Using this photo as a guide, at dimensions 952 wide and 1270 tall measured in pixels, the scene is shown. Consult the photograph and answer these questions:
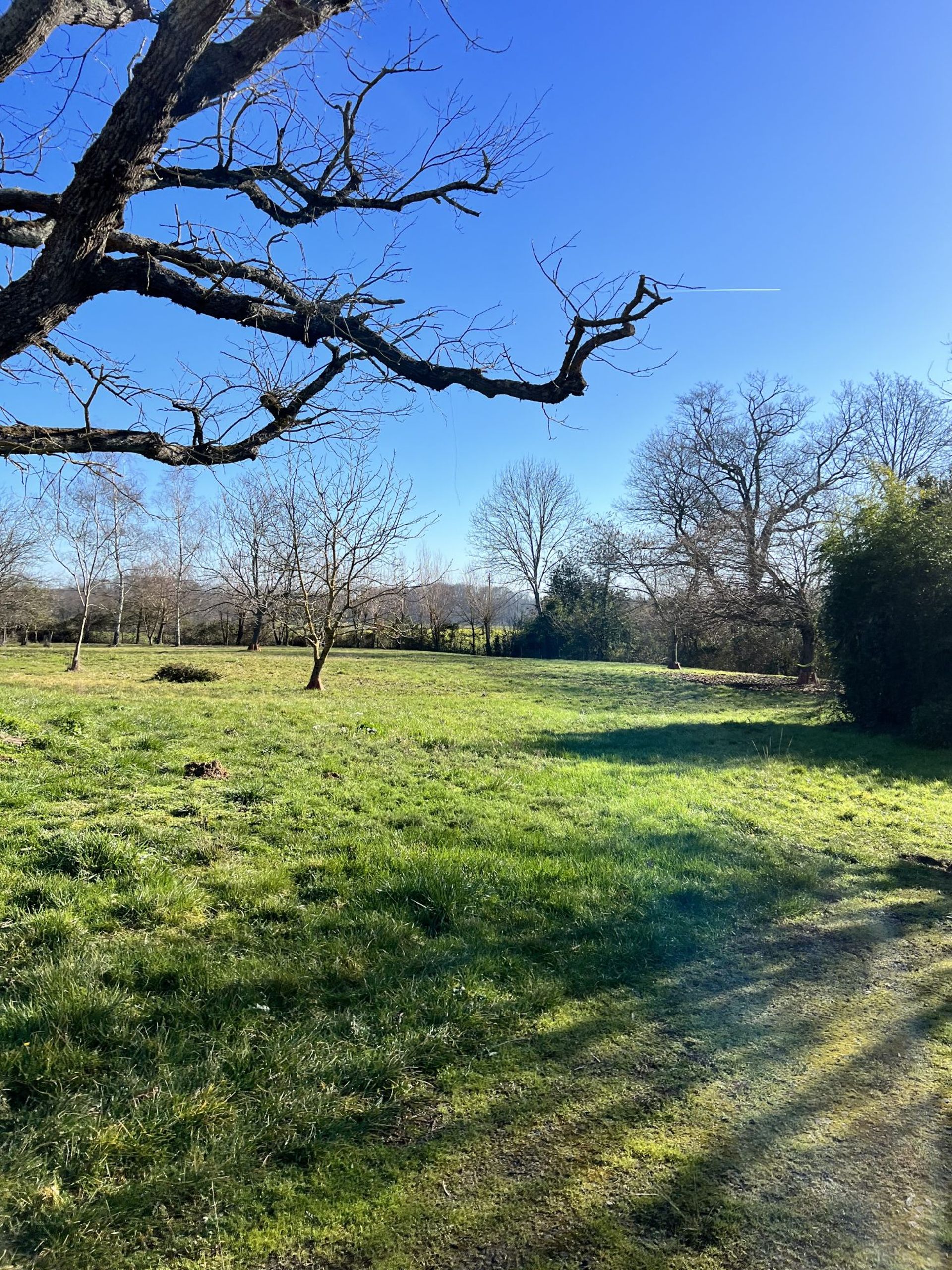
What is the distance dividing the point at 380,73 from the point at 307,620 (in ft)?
41.9

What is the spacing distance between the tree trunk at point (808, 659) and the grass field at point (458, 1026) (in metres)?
15.1

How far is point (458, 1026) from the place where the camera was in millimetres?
2811

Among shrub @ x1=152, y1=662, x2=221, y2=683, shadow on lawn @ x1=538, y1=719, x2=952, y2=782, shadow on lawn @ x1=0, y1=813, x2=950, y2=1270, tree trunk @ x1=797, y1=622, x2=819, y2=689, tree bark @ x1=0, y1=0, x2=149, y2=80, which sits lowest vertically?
shadow on lawn @ x1=0, y1=813, x2=950, y2=1270

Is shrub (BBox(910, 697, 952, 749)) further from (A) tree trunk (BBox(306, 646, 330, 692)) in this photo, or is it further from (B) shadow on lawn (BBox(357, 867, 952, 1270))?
(A) tree trunk (BBox(306, 646, 330, 692))

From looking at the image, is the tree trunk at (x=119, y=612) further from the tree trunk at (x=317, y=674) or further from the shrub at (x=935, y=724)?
the shrub at (x=935, y=724)

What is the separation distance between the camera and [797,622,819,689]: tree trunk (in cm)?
2077

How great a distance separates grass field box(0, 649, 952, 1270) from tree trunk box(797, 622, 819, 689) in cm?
1514

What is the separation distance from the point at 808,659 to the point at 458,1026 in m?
23.2

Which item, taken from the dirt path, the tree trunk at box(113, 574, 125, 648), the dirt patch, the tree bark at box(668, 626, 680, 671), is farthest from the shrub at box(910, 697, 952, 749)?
the tree trunk at box(113, 574, 125, 648)

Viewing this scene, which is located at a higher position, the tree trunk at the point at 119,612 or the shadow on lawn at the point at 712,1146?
the tree trunk at the point at 119,612

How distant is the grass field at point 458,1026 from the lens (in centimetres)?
189

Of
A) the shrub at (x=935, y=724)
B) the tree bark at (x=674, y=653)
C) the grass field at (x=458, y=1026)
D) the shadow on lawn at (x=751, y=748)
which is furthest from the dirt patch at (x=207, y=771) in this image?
Result: the tree bark at (x=674, y=653)

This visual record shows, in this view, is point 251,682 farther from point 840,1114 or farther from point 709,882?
point 840,1114

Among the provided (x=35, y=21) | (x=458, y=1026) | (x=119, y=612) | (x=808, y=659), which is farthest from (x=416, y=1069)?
(x=119, y=612)
